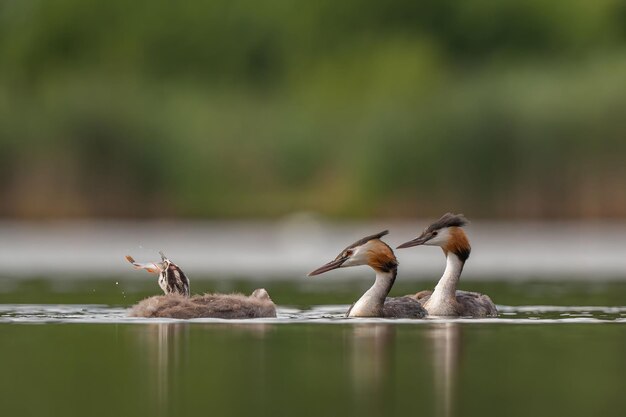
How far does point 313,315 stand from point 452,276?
121cm

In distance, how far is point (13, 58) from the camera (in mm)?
40562

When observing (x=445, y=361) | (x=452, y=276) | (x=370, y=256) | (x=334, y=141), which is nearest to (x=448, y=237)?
(x=452, y=276)

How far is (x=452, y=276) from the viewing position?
48.4ft

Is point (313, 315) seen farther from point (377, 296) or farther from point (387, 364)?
point (387, 364)

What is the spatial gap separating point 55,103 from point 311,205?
4.97m

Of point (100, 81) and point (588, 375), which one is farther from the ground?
point (100, 81)

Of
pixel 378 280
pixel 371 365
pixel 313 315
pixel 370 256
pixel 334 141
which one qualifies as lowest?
pixel 371 365

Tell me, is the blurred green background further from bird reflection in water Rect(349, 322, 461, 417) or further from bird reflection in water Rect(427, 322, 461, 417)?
bird reflection in water Rect(349, 322, 461, 417)

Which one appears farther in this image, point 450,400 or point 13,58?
point 13,58

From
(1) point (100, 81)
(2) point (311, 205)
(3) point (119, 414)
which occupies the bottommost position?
(3) point (119, 414)

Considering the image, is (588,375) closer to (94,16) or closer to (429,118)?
(429,118)

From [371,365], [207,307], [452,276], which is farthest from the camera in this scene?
[452,276]

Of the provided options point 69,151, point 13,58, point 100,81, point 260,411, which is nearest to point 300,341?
point 260,411

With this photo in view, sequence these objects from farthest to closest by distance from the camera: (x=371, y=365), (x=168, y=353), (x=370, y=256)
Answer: (x=370, y=256) < (x=168, y=353) < (x=371, y=365)
